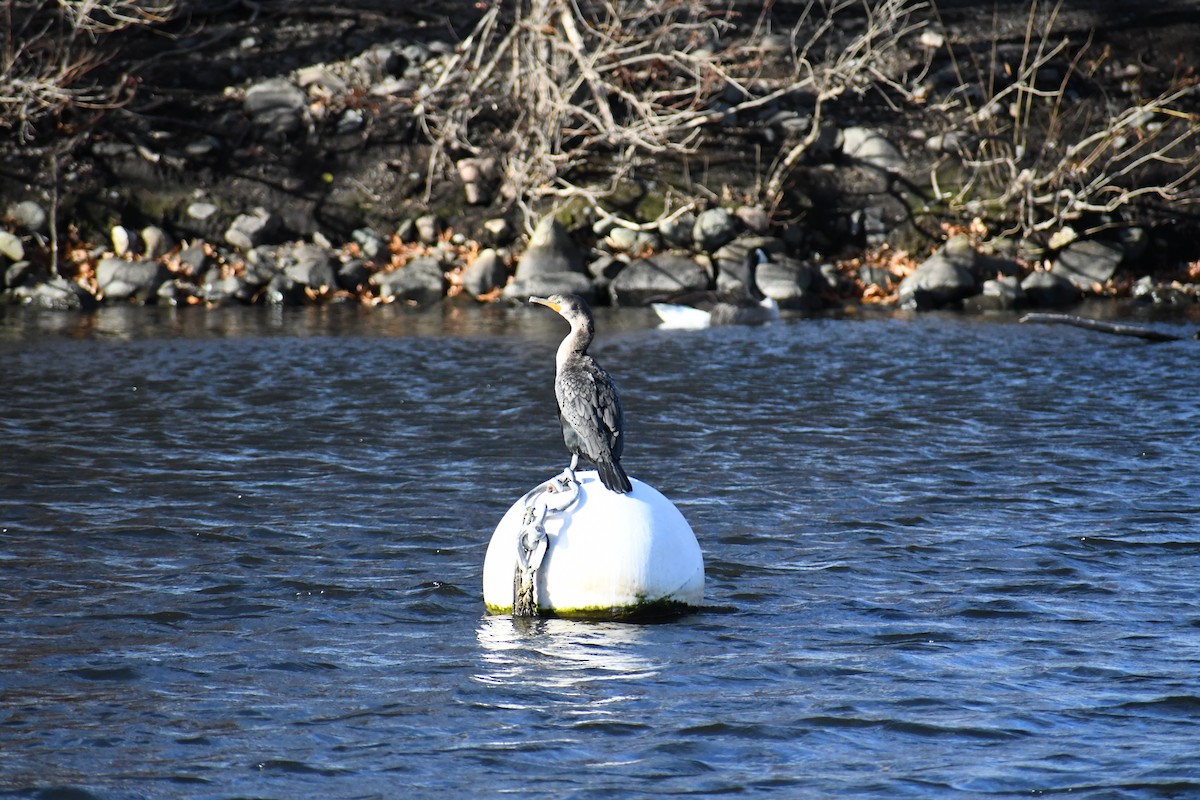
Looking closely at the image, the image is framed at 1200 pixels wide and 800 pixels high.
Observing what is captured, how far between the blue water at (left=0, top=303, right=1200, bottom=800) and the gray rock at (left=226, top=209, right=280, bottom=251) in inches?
349

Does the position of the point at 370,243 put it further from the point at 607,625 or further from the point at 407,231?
the point at 607,625

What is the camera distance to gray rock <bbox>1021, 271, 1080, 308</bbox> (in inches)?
976

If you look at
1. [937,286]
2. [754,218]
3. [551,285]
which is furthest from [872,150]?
[551,285]

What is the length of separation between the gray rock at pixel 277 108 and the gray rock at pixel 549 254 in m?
5.59

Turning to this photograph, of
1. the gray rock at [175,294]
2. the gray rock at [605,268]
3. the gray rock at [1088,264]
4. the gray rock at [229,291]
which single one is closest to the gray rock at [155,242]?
the gray rock at [175,294]

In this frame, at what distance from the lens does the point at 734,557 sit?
925 centimetres

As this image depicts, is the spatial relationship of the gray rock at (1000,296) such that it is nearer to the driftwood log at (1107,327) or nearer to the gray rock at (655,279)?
the driftwood log at (1107,327)

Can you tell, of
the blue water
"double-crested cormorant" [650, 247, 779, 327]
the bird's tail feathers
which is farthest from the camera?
"double-crested cormorant" [650, 247, 779, 327]

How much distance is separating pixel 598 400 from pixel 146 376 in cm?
1060

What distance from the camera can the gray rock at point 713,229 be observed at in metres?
25.6

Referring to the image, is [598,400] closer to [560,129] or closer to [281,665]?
[281,665]

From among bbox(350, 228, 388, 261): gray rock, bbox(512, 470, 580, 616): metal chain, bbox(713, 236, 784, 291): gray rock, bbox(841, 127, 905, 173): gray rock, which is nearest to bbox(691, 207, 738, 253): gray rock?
bbox(713, 236, 784, 291): gray rock

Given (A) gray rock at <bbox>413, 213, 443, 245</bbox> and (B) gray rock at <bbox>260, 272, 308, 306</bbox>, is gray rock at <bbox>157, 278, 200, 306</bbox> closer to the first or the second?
(B) gray rock at <bbox>260, 272, 308, 306</bbox>

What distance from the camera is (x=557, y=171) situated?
26.6 metres
